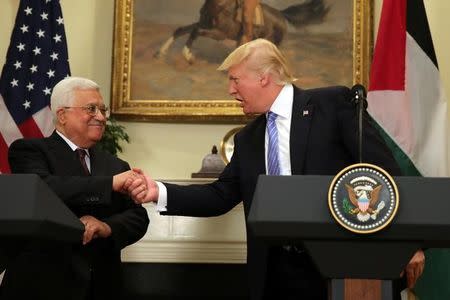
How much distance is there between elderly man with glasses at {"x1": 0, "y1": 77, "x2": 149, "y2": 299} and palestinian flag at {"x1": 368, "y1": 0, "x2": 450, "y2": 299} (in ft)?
6.48

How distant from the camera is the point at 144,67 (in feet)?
19.6

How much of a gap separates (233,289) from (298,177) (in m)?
3.64

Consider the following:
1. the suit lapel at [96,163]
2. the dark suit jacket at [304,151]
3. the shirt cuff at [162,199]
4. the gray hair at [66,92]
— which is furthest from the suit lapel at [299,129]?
the gray hair at [66,92]

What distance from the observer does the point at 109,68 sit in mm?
6062

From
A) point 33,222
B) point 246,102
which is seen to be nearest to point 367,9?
point 246,102

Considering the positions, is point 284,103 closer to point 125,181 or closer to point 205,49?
point 125,181

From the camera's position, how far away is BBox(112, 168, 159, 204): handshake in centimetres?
313

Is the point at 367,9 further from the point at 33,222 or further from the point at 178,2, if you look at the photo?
the point at 33,222

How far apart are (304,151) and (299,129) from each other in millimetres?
111

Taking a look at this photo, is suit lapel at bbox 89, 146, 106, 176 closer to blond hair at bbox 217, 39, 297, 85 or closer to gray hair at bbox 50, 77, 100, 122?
gray hair at bbox 50, 77, 100, 122

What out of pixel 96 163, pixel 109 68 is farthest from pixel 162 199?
pixel 109 68

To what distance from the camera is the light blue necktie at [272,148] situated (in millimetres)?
3027

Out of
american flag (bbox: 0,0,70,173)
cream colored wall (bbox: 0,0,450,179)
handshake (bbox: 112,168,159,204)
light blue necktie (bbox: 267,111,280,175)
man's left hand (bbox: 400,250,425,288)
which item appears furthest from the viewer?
cream colored wall (bbox: 0,0,450,179)

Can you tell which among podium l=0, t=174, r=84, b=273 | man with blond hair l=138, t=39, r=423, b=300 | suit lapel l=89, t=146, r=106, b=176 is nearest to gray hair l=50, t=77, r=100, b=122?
suit lapel l=89, t=146, r=106, b=176
